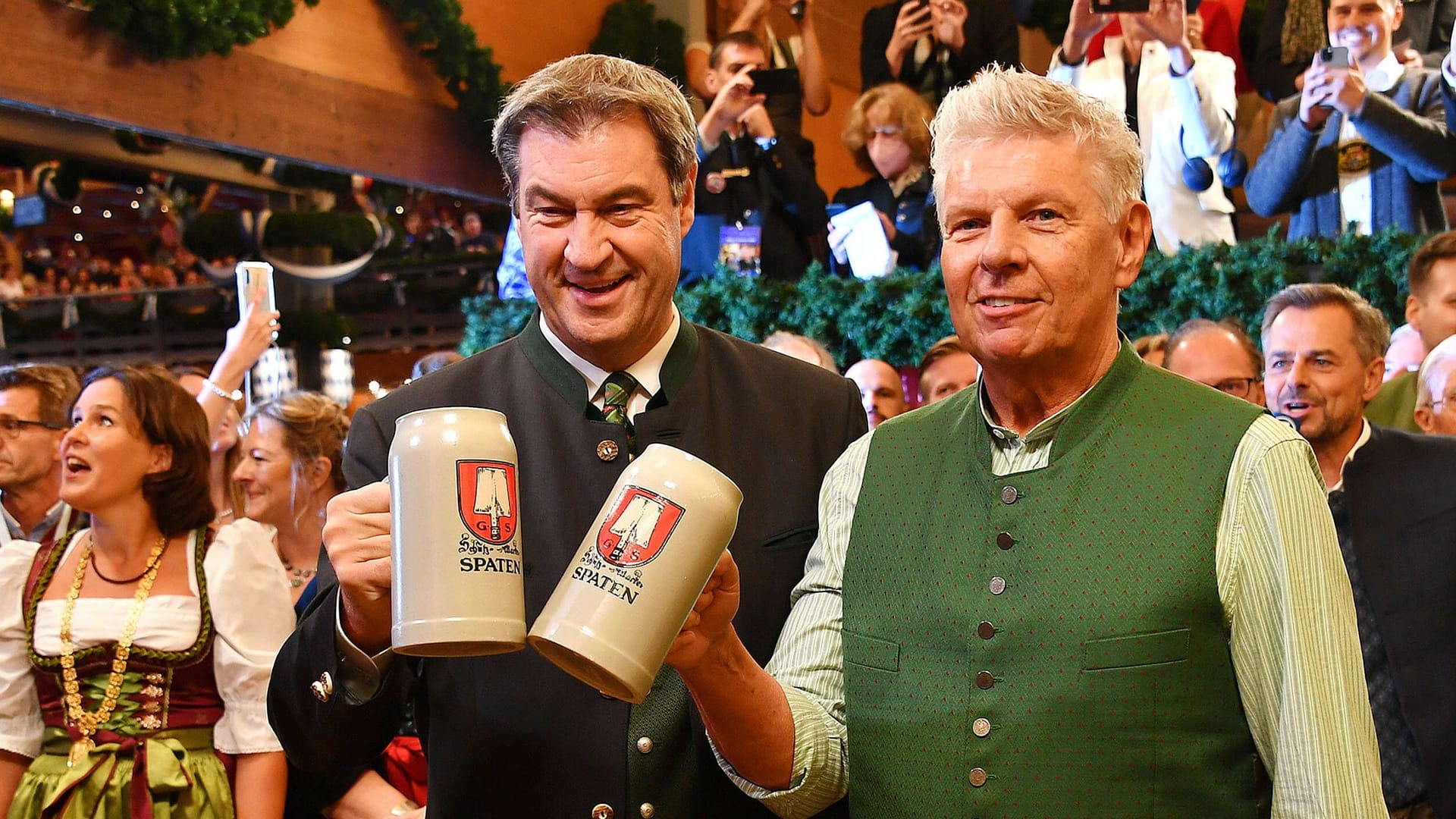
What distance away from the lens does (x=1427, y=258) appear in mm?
3145

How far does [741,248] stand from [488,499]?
3.48 metres

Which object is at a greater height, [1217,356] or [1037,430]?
[1217,356]

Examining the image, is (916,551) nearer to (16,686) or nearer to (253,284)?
(16,686)

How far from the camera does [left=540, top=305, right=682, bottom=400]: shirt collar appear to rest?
1.58m

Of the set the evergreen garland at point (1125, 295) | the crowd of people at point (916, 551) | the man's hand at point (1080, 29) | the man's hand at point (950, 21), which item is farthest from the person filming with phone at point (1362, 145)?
the crowd of people at point (916, 551)

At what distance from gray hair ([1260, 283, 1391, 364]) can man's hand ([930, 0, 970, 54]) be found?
8.55 feet

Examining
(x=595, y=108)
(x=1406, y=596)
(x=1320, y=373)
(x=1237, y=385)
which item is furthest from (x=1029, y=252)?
(x=1237, y=385)

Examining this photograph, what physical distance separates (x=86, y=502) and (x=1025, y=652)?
1928 mm

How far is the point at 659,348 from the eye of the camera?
161 cm

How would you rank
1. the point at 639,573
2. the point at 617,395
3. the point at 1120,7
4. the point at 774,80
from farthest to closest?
1. the point at 774,80
2. the point at 1120,7
3. the point at 617,395
4. the point at 639,573

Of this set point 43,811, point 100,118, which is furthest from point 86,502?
point 100,118

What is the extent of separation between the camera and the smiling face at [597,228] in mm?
1457

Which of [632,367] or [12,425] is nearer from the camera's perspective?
[632,367]

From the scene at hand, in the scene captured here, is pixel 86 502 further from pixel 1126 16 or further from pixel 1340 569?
pixel 1126 16
